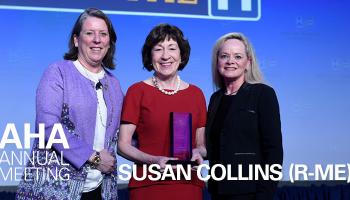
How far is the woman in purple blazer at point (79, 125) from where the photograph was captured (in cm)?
157

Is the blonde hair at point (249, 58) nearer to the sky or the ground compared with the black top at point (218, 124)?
nearer to the sky

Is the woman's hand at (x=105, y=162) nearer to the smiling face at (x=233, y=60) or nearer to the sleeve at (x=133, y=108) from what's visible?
the sleeve at (x=133, y=108)

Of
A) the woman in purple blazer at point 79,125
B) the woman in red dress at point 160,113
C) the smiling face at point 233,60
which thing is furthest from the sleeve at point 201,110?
the woman in purple blazer at point 79,125

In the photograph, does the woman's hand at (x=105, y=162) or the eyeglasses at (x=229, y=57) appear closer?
the woman's hand at (x=105, y=162)

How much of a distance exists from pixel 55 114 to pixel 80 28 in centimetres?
28

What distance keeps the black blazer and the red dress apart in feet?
0.36

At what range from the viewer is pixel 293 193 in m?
3.16

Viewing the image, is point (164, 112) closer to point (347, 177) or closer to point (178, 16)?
point (178, 16)

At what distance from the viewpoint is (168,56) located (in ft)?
5.38

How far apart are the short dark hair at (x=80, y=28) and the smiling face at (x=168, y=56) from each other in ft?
0.49

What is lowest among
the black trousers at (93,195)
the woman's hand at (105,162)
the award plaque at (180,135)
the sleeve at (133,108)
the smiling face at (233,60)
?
the black trousers at (93,195)

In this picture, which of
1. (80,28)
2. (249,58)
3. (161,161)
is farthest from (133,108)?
(249,58)

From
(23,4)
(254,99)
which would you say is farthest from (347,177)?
(23,4)

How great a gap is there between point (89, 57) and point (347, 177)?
2.06 m
